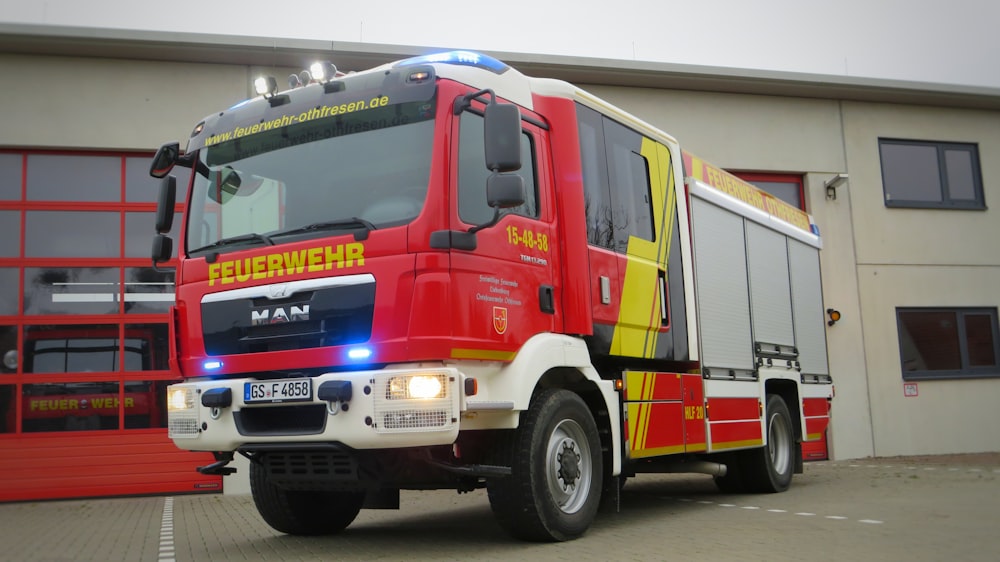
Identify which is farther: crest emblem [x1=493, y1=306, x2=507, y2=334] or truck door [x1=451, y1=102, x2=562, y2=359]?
crest emblem [x1=493, y1=306, x2=507, y2=334]

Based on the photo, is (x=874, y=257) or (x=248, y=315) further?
(x=874, y=257)

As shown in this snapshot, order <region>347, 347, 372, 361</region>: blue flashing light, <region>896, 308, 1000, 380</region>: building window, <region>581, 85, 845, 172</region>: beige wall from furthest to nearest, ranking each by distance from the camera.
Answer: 1. <region>896, 308, 1000, 380</region>: building window
2. <region>581, 85, 845, 172</region>: beige wall
3. <region>347, 347, 372, 361</region>: blue flashing light

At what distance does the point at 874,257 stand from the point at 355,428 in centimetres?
1391

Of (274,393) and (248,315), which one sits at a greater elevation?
(248,315)

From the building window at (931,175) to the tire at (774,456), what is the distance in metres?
8.45

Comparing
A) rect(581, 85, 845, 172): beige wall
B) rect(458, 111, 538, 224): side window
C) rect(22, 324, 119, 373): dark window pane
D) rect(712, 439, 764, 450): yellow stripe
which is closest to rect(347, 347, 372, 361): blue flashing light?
rect(458, 111, 538, 224): side window

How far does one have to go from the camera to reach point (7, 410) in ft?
40.2

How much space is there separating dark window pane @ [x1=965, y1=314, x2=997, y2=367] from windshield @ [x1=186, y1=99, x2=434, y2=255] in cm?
1495

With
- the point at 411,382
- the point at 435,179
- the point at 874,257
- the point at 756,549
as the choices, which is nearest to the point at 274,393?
the point at 411,382

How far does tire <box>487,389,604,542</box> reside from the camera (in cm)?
605

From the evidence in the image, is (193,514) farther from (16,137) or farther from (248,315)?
(16,137)

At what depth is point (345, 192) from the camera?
6086 millimetres

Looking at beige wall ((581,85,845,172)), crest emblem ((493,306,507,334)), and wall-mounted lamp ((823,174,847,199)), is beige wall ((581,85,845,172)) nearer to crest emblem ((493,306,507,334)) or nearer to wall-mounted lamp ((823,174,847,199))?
wall-mounted lamp ((823,174,847,199))

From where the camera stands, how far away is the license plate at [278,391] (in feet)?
18.9
